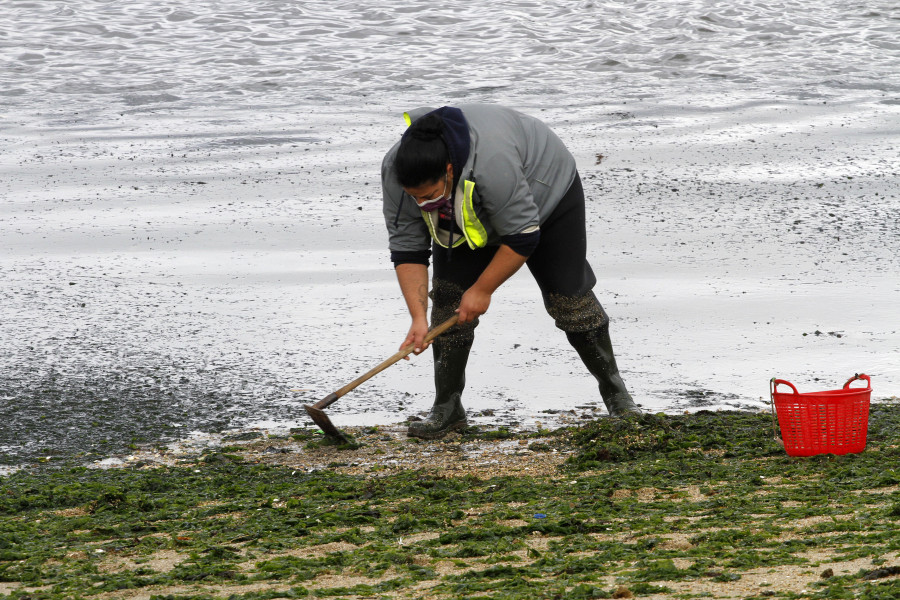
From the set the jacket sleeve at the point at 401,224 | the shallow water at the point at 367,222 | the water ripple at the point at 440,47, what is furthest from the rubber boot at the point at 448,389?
the water ripple at the point at 440,47

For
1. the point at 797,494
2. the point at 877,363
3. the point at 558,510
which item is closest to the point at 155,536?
the point at 558,510

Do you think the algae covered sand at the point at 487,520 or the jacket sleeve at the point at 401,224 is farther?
the jacket sleeve at the point at 401,224

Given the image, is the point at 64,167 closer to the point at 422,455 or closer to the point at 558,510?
the point at 422,455

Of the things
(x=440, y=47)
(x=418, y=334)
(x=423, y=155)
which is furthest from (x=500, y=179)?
(x=440, y=47)

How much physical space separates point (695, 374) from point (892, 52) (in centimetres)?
1266

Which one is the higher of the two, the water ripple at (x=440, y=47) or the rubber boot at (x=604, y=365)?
the rubber boot at (x=604, y=365)

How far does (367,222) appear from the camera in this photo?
846 cm

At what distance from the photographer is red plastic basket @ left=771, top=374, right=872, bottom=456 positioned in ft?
13.2

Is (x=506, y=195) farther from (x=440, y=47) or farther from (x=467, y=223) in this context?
(x=440, y=47)

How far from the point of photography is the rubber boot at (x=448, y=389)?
4.91 metres

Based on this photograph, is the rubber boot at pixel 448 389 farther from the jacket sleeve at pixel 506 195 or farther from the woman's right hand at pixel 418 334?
the jacket sleeve at pixel 506 195

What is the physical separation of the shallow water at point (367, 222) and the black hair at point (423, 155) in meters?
1.64

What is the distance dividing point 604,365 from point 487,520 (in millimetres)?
1560

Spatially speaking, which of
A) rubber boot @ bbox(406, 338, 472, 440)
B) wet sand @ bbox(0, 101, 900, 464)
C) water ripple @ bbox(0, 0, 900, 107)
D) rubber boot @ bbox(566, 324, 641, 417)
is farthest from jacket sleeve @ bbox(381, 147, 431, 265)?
water ripple @ bbox(0, 0, 900, 107)
